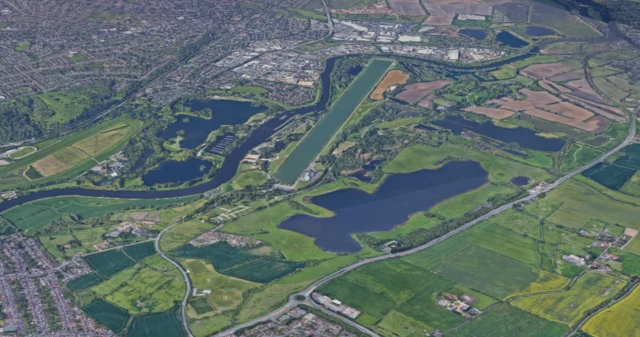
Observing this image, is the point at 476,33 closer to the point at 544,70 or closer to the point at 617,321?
the point at 544,70

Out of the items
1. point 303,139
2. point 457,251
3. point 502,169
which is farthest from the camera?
point 303,139

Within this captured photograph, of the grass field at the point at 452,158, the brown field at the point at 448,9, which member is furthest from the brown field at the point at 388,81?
the brown field at the point at 448,9

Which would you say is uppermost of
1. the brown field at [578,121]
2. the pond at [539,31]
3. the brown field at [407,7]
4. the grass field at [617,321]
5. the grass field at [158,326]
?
the brown field at [407,7]

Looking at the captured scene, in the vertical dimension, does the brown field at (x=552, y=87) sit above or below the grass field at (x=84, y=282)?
above

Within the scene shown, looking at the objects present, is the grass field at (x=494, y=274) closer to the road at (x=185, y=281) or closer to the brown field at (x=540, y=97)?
the road at (x=185, y=281)

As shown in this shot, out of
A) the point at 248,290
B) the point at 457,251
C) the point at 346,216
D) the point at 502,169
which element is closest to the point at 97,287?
the point at 248,290

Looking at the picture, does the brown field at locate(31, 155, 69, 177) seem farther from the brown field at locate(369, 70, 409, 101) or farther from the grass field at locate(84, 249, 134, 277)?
the brown field at locate(369, 70, 409, 101)

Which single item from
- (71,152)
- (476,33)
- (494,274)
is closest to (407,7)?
(476,33)

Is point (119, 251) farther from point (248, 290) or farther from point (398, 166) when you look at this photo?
point (398, 166)
